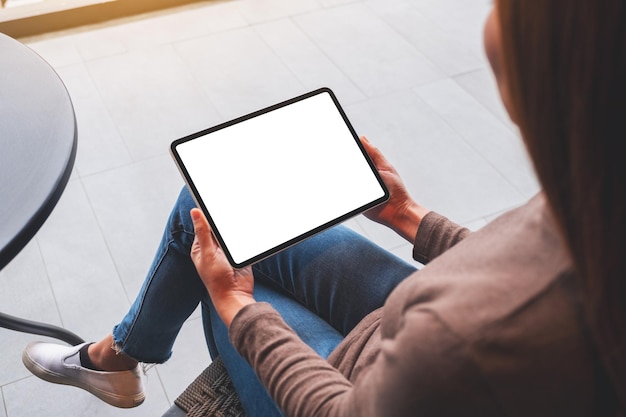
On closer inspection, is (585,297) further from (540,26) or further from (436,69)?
(436,69)

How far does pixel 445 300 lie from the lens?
51 cm

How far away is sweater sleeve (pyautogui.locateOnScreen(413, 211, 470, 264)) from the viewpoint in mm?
885

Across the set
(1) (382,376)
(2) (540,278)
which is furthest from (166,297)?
(2) (540,278)

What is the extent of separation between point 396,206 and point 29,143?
52 centimetres

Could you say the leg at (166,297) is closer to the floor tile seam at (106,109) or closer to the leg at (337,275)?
the leg at (337,275)

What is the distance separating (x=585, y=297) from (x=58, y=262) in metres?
1.30

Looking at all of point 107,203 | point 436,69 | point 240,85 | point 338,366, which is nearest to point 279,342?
point 338,366

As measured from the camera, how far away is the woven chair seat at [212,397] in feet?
2.72

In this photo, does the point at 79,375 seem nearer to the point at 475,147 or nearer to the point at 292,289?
the point at 292,289

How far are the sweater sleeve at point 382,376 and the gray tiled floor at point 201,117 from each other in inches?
25.0

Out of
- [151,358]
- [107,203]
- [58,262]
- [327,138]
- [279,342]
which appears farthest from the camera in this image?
[107,203]

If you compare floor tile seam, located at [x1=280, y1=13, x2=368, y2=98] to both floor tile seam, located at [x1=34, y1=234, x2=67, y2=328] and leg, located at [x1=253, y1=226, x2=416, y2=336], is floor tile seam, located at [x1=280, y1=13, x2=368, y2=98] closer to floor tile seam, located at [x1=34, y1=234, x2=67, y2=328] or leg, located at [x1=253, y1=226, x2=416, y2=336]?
floor tile seam, located at [x1=34, y1=234, x2=67, y2=328]

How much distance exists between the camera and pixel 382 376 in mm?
547

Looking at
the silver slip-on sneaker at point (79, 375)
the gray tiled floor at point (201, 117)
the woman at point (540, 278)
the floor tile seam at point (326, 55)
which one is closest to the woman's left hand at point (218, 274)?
the woman at point (540, 278)
